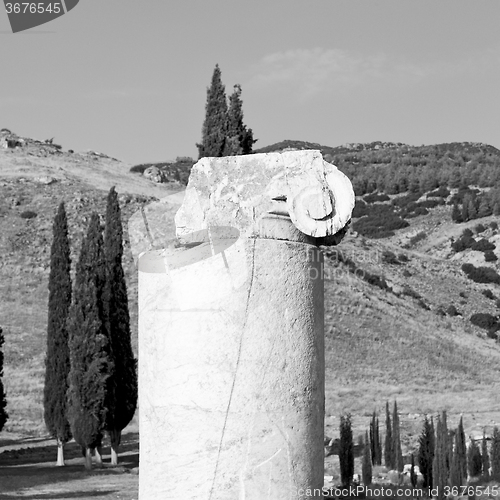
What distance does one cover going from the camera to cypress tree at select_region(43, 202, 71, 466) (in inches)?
803

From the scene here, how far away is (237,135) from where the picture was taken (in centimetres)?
2086

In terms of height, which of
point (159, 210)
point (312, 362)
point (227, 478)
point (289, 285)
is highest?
point (159, 210)

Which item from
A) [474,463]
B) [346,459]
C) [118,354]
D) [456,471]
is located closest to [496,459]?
[474,463]

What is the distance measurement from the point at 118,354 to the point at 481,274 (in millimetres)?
42462

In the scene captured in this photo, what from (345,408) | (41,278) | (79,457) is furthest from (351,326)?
(79,457)

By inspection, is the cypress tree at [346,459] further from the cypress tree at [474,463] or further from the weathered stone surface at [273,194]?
the weathered stone surface at [273,194]

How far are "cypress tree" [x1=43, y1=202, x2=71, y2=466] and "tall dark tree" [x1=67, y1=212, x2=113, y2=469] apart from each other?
1158 mm

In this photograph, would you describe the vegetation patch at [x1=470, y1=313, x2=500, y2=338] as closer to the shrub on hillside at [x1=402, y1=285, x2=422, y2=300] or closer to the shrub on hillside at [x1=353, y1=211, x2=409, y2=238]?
the shrub on hillside at [x1=402, y1=285, x2=422, y2=300]

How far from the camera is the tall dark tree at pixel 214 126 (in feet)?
67.1

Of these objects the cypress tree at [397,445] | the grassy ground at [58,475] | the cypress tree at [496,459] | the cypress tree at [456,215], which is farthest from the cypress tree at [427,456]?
the cypress tree at [456,215]

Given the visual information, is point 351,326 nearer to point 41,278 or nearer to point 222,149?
point 41,278

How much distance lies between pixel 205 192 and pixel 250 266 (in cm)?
36

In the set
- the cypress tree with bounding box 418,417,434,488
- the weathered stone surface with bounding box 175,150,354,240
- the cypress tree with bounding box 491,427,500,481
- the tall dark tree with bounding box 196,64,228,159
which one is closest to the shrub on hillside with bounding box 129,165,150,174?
the tall dark tree with bounding box 196,64,228,159

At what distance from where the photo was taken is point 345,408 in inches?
1132
